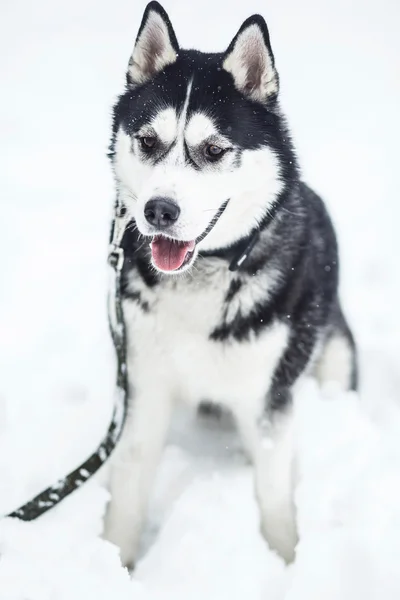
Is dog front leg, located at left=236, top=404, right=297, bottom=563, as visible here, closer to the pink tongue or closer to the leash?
the leash

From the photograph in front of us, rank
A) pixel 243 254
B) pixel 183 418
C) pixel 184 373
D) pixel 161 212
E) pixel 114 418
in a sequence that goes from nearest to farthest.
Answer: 1. pixel 161 212
2. pixel 243 254
3. pixel 184 373
4. pixel 114 418
5. pixel 183 418

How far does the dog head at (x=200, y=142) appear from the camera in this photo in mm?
1849

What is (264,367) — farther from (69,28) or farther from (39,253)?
(69,28)

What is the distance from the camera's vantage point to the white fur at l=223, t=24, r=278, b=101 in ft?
6.28

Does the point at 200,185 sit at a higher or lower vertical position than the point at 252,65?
lower

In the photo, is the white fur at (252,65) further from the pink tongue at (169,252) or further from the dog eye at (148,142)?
the pink tongue at (169,252)

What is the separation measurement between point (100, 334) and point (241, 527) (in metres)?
1.39

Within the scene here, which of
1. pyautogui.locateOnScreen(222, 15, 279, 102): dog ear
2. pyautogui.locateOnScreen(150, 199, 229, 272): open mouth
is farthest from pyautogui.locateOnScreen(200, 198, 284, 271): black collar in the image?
pyautogui.locateOnScreen(222, 15, 279, 102): dog ear

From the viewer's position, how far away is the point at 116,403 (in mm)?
2270

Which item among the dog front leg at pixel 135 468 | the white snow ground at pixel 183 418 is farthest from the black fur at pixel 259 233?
the white snow ground at pixel 183 418

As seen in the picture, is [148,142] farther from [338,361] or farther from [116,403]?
[338,361]

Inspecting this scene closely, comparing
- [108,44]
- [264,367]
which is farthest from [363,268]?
[108,44]

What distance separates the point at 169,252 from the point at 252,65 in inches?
27.5

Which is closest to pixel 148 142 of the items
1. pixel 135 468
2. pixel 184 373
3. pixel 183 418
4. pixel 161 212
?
pixel 161 212
